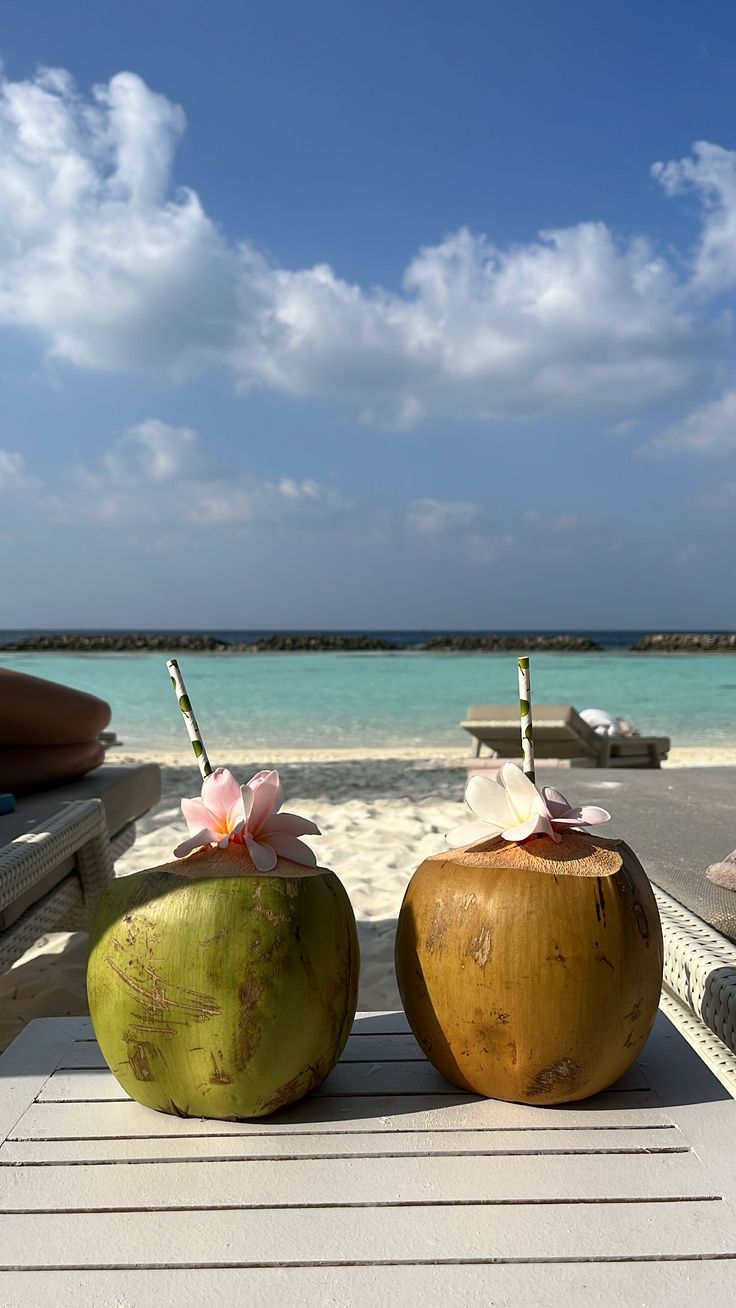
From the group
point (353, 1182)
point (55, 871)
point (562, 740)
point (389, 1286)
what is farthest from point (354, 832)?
point (389, 1286)

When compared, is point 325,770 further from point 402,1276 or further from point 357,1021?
point 402,1276

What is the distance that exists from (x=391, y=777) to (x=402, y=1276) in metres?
7.43

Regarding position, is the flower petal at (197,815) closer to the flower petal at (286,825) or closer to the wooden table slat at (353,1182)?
the flower petal at (286,825)

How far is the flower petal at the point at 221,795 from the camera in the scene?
42.8 inches

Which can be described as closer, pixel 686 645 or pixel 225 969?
pixel 225 969

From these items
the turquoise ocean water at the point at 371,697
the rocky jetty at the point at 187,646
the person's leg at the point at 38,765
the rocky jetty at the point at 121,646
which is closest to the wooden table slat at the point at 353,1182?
the person's leg at the point at 38,765

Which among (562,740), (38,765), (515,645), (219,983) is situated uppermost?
(219,983)

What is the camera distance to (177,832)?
5.19 m

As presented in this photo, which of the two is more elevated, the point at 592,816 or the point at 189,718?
the point at 189,718

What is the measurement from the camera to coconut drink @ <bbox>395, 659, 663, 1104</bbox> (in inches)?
40.1

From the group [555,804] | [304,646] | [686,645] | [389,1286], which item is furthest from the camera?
[686,645]

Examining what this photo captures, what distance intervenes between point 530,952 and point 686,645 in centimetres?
4784

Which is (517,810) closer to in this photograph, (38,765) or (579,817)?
(579,817)

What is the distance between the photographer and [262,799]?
1.10 meters
